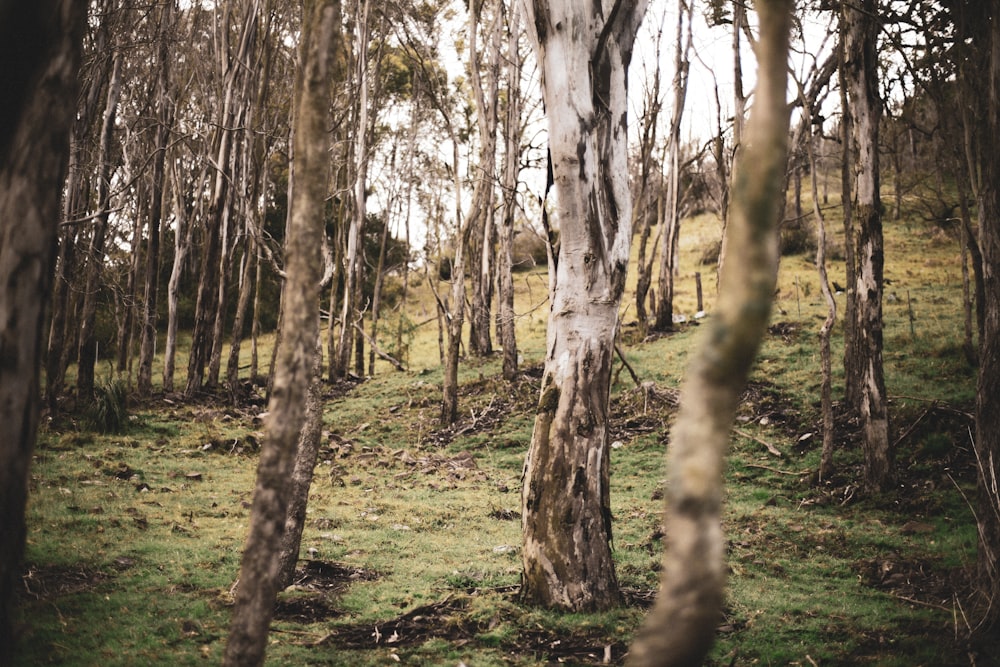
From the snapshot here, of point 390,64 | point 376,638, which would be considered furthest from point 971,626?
point 390,64

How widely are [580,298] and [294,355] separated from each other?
3.25m

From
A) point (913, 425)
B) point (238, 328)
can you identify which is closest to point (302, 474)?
point (913, 425)

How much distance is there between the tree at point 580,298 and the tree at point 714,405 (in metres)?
4.13

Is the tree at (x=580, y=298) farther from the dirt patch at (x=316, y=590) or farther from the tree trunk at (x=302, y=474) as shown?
the tree trunk at (x=302, y=474)

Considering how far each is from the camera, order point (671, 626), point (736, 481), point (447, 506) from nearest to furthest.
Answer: point (671, 626), point (447, 506), point (736, 481)

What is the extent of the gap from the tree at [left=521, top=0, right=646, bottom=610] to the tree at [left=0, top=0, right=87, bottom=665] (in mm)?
3645

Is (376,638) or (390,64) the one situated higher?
(390,64)

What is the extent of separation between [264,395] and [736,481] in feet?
44.6

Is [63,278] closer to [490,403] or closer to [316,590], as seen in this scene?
[490,403]

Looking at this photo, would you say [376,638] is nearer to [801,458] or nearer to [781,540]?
[781,540]

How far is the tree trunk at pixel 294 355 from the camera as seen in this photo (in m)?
2.54

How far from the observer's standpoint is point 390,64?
994 inches

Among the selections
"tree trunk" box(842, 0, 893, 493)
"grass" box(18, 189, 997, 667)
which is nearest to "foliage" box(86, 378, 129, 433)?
"grass" box(18, 189, 997, 667)

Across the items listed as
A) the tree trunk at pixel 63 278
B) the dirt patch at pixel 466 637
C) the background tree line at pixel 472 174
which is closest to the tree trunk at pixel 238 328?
the background tree line at pixel 472 174
